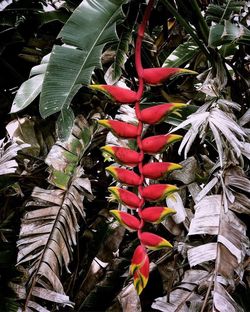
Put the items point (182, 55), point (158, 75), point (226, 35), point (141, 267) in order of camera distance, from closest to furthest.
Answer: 1. point (141, 267)
2. point (158, 75)
3. point (226, 35)
4. point (182, 55)

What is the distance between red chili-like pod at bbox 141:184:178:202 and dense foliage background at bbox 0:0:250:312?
0.14 metres

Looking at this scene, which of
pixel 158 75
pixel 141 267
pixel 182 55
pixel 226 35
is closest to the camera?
pixel 141 267

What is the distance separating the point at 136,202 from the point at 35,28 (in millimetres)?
710

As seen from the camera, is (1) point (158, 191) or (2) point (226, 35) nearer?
(1) point (158, 191)

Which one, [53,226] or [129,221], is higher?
[129,221]

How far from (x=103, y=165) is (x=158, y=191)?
51 centimetres

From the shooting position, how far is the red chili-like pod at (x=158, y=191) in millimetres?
635

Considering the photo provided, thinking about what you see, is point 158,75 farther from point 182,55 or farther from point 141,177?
point 182,55

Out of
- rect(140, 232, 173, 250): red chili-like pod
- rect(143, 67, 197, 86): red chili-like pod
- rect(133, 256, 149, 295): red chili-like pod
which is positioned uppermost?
rect(143, 67, 197, 86): red chili-like pod

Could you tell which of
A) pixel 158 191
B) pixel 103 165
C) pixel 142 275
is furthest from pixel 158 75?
pixel 103 165

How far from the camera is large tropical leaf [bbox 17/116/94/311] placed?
0.84 m

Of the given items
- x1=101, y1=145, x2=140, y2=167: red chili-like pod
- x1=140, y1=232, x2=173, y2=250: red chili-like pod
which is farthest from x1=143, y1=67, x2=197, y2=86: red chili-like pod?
x1=140, y1=232, x2=173, y2=250: red chili-like pod

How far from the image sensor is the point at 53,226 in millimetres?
886

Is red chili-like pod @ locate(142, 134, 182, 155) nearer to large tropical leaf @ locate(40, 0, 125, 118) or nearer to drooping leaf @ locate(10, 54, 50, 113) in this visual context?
large tropical leaf @ locate(40, 0, 125, 118)
